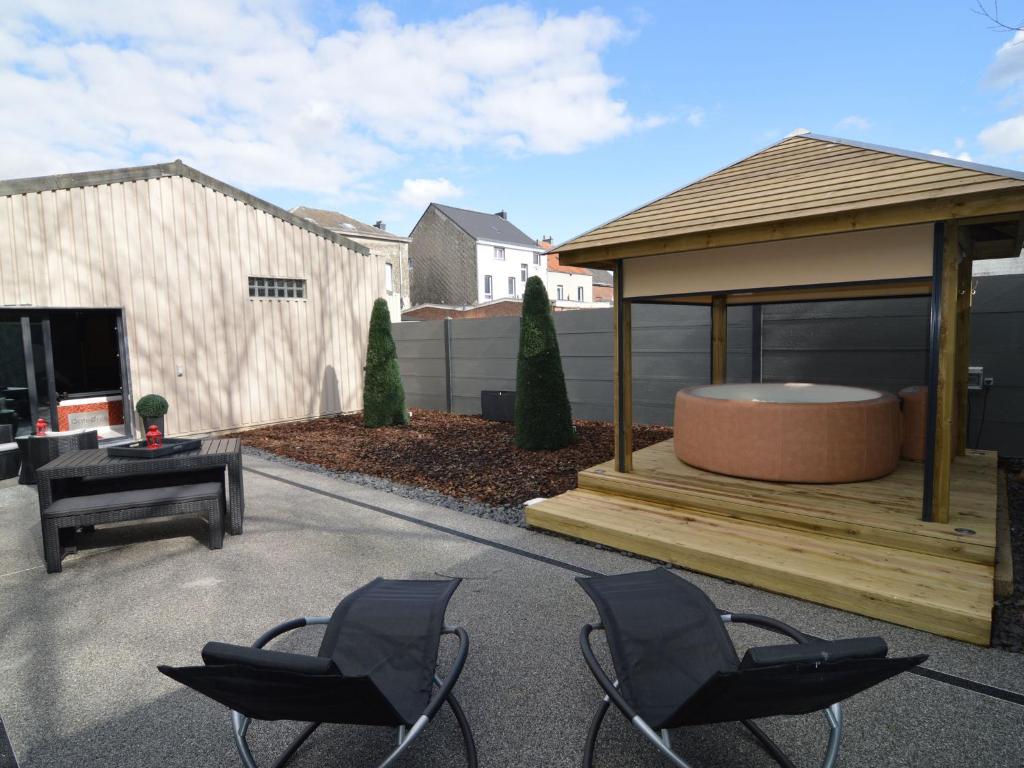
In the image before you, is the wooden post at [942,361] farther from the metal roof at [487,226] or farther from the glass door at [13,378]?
the metal roof at [487,226]

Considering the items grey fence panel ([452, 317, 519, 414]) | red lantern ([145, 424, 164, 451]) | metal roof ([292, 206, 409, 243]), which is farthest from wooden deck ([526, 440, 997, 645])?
metal roof ([292, 206, 409, 243])

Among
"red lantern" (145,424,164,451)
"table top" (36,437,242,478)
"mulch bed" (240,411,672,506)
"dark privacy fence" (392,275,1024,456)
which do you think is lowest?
"mulch bed" (240,411,672,506)

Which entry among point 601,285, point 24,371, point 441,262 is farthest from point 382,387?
point 601,285

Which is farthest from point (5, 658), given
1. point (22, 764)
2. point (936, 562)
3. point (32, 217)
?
point (32, 217)

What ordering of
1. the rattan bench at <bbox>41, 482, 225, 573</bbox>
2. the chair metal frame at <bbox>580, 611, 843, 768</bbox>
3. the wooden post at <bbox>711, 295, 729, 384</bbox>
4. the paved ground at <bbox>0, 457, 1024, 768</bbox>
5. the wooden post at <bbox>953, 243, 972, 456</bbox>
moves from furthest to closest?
the wooden post at <bbox>711, 295, 729, 384</bbox>
the wooden post at <bbox>953, 243, 972, 456</bbox>
the rattan bench at <bbox>41, 482, 225, 573</bbox>
the paved ground at <bbox>0, 457, 1024, 768</bbox>
the chair metal frame at <bbox>580, 611, 843, 768</bbox>

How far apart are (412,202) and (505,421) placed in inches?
2560

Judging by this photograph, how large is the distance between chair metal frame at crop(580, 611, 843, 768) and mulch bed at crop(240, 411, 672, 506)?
334cm

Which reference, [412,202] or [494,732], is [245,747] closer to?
[494,732]

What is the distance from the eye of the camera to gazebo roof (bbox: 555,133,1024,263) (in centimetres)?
361

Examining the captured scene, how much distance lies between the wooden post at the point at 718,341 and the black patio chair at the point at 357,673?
557cm

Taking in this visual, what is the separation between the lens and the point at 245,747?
1.97 m

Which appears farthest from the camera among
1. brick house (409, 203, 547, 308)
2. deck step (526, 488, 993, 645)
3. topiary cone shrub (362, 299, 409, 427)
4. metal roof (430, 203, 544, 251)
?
metal roof (430, 203, 544, 251)

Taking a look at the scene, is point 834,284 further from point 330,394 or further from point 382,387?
point 330,394

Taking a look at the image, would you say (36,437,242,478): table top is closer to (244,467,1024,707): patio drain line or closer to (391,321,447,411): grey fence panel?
(244,467,1024,707): patio drain line
